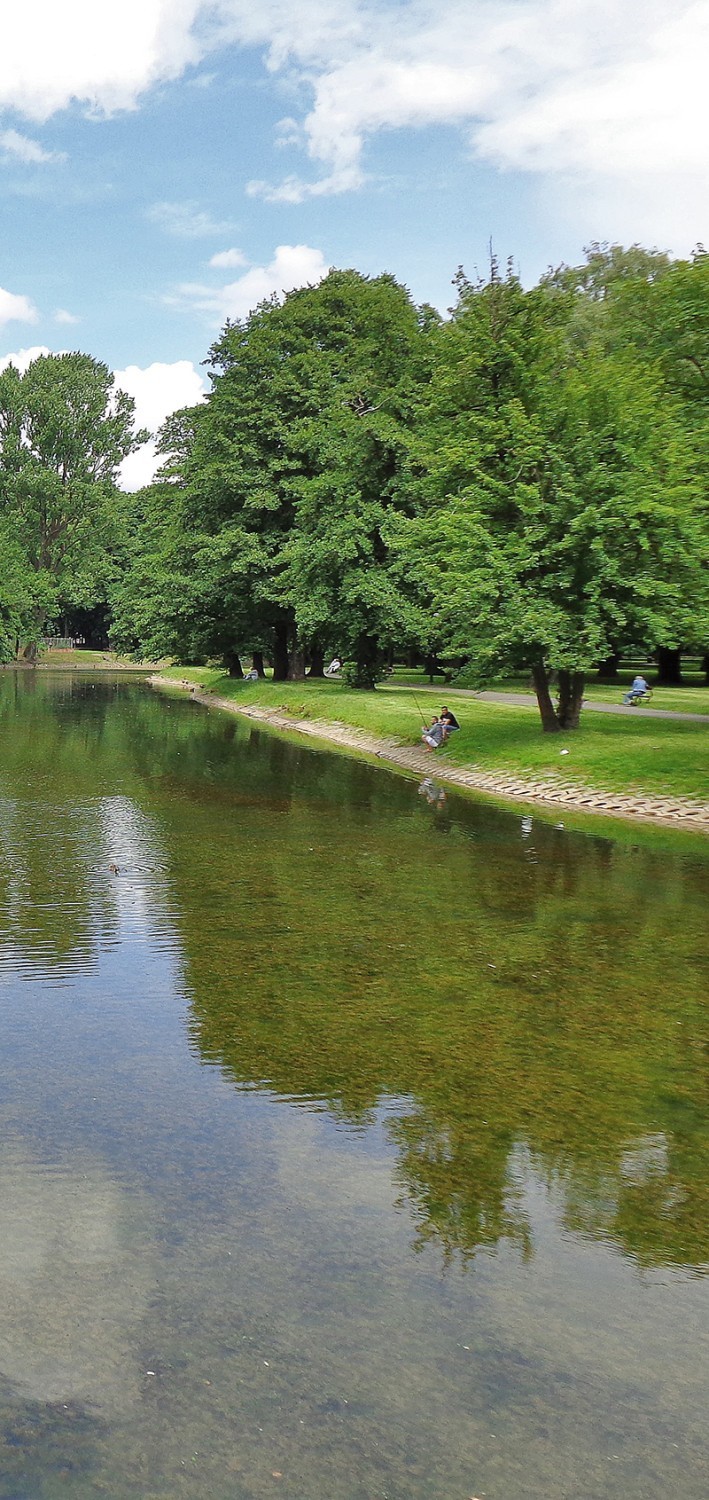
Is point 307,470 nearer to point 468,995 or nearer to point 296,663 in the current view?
point 296,663

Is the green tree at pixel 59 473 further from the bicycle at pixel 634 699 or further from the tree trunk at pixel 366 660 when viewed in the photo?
the bicycle at pixel 634 699

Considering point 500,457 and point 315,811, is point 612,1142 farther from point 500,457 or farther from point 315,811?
point 500,457

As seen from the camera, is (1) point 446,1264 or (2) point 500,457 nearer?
(1) point 446,1264

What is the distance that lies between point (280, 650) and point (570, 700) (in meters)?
33.5

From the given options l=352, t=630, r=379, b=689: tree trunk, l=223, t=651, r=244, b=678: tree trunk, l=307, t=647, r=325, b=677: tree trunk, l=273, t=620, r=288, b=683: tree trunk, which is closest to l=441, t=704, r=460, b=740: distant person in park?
l=352, t=630, r=379, b=689: tree trunk

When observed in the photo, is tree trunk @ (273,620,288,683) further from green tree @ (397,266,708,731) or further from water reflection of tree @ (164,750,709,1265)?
water reflection of tree @ (164,750,709,1265)

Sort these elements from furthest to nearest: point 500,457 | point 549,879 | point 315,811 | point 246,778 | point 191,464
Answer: point 191,464, point 500,457, point 246,778, point 315,811, point 549,879

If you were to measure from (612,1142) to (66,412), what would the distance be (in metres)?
107

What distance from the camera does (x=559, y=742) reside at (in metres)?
32.9

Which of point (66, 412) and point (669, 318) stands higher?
point (66, 412)

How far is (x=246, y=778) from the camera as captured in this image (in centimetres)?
3078

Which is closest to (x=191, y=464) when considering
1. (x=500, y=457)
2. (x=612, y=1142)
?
(x=500, y=457)

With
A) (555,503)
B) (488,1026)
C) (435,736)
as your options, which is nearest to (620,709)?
(435,736)

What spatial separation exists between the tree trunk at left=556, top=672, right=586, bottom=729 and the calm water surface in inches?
688
